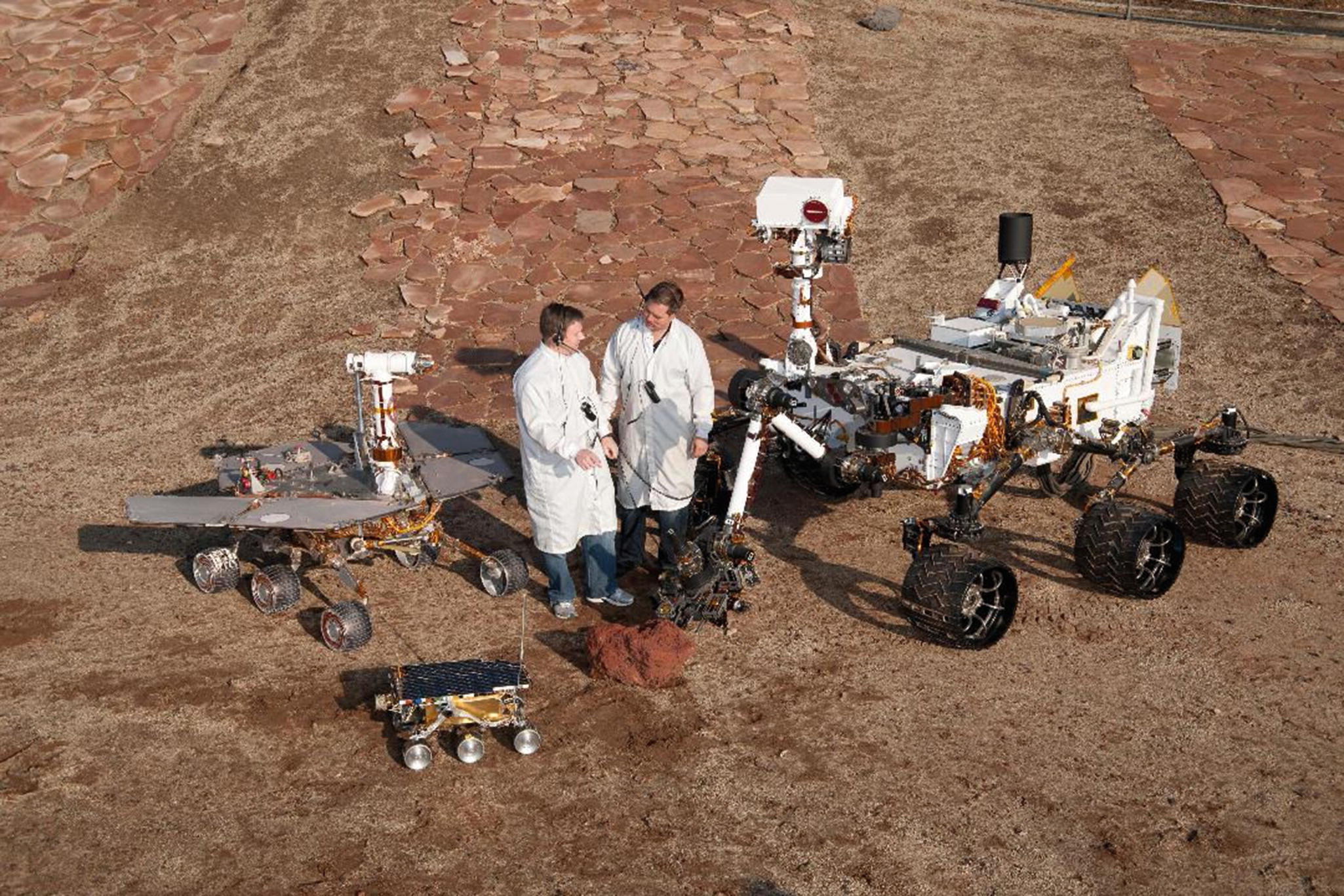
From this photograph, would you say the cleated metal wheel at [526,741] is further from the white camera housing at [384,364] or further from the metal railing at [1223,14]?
the metal railing at [1223,14]

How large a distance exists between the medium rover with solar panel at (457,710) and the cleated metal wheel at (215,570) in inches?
83.8

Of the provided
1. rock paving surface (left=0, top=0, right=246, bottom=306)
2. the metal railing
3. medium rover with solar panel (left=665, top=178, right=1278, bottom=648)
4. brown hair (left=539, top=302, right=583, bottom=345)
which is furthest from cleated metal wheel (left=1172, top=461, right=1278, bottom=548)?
the metal railing

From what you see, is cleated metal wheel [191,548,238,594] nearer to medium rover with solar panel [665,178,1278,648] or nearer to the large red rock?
the large red rock

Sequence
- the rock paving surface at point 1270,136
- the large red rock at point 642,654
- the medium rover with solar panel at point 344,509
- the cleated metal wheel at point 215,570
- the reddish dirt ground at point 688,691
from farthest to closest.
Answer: the rock paving surface at point 1270,136 < the cleated metal wheel at point 215,570 < the medium rover with solar panel at point 344,509 < the large red rock at point 642,654 < the reddish dirt ground at point 688,691

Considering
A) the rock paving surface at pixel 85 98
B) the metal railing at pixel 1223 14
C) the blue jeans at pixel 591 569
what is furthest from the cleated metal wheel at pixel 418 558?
the metal railing at pixel 1223 14

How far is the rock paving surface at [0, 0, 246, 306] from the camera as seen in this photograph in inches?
643

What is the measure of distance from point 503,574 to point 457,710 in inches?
74.0

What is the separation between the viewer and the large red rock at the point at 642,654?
27.3ft

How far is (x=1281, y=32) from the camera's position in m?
19.2

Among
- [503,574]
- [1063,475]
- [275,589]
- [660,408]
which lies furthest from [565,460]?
[1063,475]

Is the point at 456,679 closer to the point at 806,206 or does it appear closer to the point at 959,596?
the point at 959,596

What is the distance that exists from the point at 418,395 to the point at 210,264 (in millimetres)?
3837

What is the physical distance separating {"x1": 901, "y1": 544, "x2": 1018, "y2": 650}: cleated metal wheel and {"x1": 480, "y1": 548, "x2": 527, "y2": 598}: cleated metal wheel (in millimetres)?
2460

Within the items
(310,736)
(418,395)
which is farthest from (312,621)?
(418,395)
